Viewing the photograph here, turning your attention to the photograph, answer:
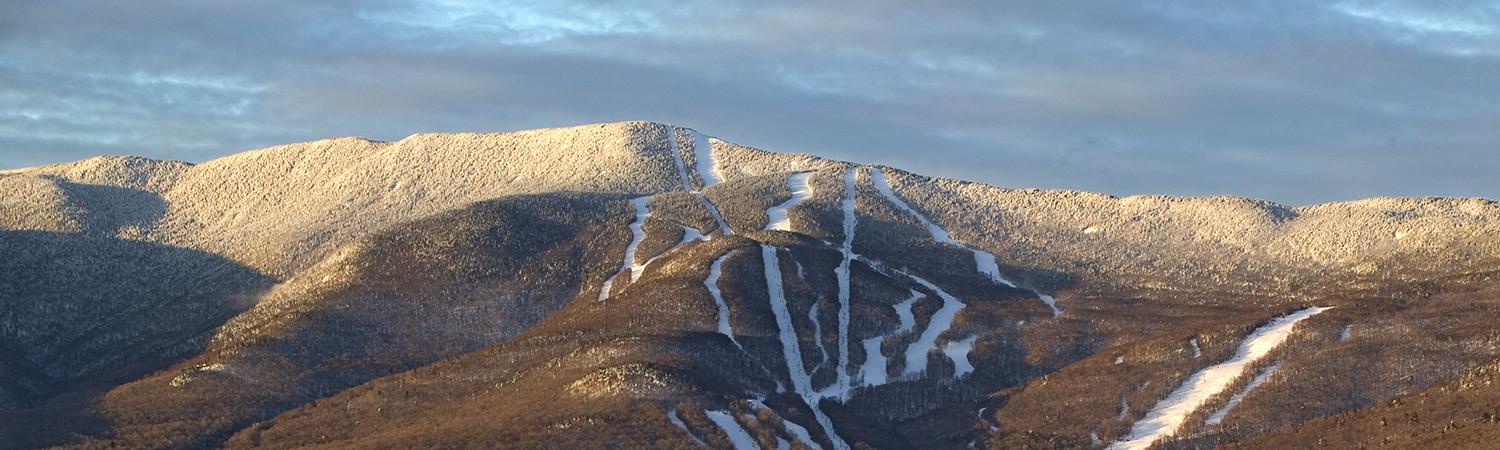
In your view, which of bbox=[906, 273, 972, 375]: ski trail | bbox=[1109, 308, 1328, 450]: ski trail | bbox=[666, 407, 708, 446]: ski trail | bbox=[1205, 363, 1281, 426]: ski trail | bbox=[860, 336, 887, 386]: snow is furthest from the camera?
bbox=[906, 273, 972, 375]: ski trail

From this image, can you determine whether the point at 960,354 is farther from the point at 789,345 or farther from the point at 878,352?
the point at 789,345

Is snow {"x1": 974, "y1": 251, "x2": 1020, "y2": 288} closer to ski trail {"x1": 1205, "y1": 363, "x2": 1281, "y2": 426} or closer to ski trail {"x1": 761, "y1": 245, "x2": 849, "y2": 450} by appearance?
ski trail {"x1": 761, "y1": 245, "x2": 849, "y2": 450}

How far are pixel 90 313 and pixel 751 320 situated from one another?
72.0 meters

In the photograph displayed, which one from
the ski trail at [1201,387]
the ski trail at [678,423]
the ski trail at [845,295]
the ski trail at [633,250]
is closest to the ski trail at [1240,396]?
the ski trail at [1201,387]

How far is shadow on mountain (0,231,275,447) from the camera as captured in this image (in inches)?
5492

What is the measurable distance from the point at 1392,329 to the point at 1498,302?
11.6m

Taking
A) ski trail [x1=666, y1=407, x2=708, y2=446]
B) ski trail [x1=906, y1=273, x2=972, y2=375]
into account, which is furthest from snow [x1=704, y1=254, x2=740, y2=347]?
ski trail [x1=666, y1=407, x2=708, y2=446]

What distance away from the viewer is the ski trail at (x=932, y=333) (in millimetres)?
134875

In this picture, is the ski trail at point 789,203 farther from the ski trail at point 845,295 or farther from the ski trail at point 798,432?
the ski trail at point 798,432

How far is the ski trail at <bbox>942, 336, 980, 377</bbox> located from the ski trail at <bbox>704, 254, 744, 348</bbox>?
718 inches

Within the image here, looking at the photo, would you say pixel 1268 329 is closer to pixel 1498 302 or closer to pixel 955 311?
pixel 1498 302

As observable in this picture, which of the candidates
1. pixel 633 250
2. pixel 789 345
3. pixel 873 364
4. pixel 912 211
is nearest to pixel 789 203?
pixel 912 211

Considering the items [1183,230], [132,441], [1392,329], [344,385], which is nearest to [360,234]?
[344,385]

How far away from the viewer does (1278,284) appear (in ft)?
513
